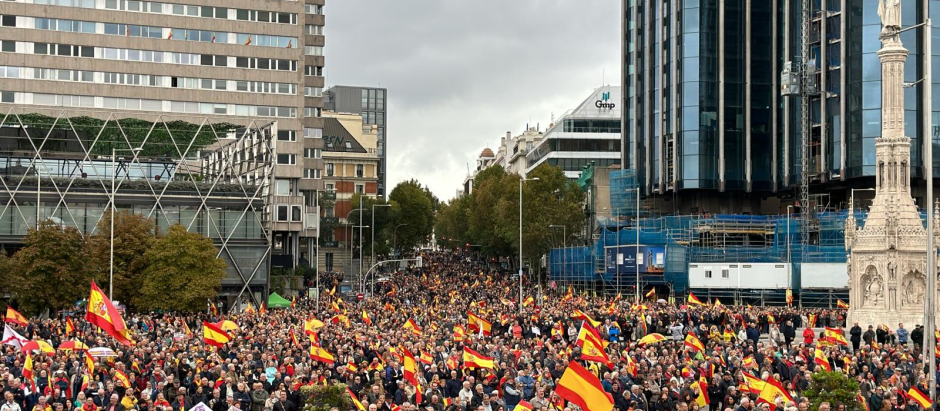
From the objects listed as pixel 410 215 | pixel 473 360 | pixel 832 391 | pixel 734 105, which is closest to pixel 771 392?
pixel 832 391

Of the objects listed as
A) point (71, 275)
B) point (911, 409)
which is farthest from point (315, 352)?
point (71, 275)

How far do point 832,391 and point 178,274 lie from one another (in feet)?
140

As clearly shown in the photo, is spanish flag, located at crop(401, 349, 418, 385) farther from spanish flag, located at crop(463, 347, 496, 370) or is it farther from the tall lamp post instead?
the tall lamp post

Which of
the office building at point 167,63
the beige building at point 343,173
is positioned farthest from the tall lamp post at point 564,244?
the beige building at point 343,173

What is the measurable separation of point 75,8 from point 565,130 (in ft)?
232

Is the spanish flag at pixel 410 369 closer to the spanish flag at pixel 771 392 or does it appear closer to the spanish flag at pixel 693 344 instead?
the spanish flag at pixel 771 392

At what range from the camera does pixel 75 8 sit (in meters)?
86.1

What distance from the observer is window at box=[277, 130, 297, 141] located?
302 feet

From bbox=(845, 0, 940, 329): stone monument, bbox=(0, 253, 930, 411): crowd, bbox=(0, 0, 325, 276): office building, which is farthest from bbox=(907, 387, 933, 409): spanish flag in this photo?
bbox=(0, 0, 325, 276): office building

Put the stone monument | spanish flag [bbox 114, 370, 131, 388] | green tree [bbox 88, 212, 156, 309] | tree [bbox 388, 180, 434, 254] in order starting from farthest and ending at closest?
tree [bbox 388, 180, 434, 254], green tree [bbox 88, 212, 156, 309], the stone monument, spanish flag [bbox 114, 370, 131, 388]

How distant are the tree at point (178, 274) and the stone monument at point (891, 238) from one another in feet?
95.3

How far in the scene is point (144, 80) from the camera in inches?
3484

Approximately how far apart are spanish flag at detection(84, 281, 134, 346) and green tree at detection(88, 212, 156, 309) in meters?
28.6

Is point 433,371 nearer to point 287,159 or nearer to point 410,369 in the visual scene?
point 410,369
